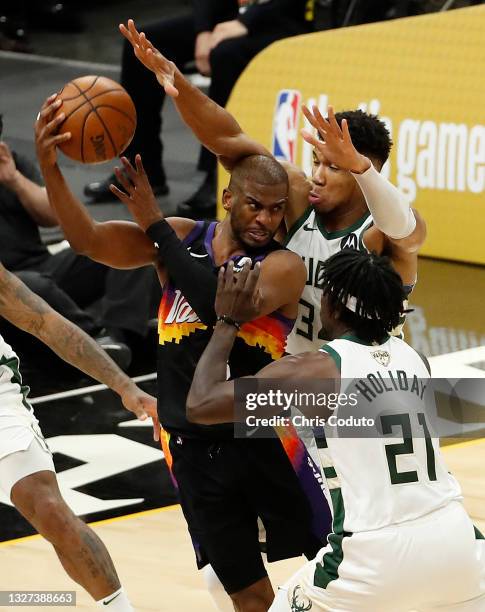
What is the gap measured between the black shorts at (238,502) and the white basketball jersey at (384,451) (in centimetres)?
71

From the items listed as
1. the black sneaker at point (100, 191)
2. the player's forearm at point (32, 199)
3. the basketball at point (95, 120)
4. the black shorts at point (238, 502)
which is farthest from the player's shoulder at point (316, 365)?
the black sneaker at point (100, 191)

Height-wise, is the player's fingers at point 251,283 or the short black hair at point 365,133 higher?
the short black hair at point 365,133

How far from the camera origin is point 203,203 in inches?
437

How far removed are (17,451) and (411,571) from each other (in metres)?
1.55

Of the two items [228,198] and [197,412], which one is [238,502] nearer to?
[197,412]

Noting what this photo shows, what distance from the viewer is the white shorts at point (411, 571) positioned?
144 inches

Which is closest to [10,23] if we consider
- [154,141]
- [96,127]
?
[154,141]

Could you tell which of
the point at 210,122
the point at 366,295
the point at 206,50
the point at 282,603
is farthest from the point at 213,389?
the point at 206,50

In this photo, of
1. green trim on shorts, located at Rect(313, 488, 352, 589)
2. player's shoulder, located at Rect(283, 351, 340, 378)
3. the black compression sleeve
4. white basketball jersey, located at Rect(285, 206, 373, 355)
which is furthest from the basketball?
green trim on shorts, located at Rect(313, 488, 352, 589)

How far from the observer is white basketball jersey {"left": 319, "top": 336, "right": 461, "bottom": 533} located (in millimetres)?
3715

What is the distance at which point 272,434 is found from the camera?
14.9 feet

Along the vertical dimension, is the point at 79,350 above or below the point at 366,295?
below

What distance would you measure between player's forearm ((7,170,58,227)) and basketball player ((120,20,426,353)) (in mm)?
3394

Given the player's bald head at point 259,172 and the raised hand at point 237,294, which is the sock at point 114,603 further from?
the player's bald head at point 259,172
